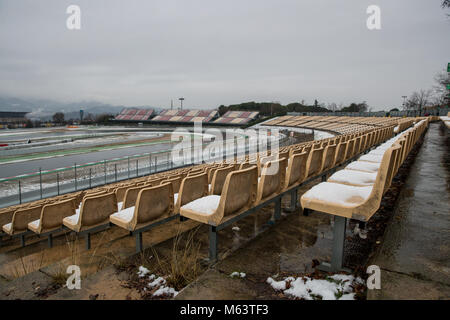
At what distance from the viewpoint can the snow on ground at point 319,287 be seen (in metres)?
1.84

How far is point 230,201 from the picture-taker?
8.70ft

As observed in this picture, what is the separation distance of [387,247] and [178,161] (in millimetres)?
15218

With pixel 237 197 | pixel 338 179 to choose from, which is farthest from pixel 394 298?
pixel 338 179

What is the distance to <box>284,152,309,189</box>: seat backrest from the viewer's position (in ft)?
11.9

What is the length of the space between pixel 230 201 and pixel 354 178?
161 centimetres

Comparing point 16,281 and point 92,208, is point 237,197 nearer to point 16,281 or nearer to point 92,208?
point 16,281

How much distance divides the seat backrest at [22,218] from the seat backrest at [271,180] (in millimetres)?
5892

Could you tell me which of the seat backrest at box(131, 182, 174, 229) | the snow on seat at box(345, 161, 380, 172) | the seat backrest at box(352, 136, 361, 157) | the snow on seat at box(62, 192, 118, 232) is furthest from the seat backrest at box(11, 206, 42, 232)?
the seat backrest at box(352, 136, 361, 157)

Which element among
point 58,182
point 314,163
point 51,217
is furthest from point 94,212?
point 58,182

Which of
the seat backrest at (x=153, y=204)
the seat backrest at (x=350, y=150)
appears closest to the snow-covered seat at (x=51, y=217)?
the seat backrest at (x=153, y=204)

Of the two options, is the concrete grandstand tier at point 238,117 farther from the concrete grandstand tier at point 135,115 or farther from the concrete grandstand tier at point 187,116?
the concrete grandstand tier at point 135,115

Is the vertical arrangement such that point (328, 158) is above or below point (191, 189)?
above

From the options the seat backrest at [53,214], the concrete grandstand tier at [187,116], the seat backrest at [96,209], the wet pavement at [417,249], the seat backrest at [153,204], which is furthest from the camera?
the concrete grandstand tier at [187,116]

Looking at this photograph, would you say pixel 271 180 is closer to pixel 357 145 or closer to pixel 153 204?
pixel 153 204
